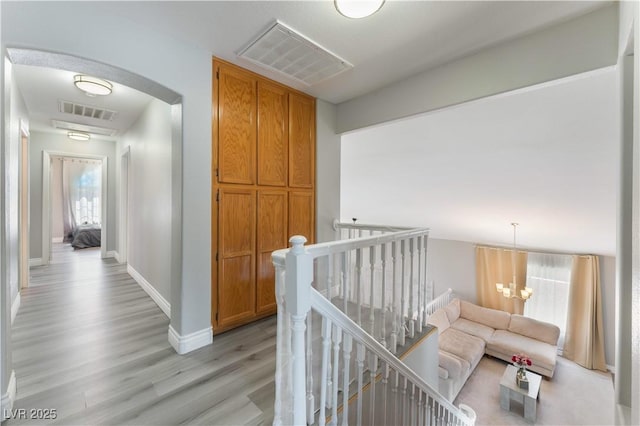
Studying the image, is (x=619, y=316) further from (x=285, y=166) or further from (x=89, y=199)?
(x=89, y=199)

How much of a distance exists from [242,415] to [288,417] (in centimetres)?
44

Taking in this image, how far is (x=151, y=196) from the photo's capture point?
10.5 ft

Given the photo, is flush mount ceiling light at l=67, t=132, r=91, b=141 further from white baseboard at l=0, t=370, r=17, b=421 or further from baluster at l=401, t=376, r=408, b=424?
baluster at l=401, t=376, r=408, b=424

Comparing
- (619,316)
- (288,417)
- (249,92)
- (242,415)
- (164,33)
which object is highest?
(164,33)

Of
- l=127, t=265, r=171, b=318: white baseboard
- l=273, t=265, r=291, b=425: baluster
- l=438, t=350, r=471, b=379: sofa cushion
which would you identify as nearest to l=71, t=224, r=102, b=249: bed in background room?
l=127, t=265, r=171, b=318: white baseboard

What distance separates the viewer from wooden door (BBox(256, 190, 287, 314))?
8.52 ft

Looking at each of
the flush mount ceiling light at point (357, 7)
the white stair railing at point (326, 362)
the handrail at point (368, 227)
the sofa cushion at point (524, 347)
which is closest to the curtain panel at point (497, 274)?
the sofa cushion at point (524, 347)

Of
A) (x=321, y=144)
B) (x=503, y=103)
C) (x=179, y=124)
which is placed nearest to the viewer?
(x=179, y=124)

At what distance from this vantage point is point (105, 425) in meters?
1.35

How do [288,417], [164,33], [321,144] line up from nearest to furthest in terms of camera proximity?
[288,417] → [164,33] → [321,144]

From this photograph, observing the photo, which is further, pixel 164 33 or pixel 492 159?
pixel 492 159

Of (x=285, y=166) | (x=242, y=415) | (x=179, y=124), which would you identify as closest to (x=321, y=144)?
(x=285, y=166)

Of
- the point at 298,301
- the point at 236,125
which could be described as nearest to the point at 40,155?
the point at 236,125

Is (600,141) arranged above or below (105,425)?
above
